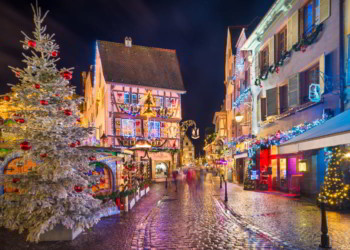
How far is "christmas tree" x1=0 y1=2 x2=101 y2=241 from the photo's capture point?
309 inches

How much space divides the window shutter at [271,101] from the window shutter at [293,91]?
1.70m

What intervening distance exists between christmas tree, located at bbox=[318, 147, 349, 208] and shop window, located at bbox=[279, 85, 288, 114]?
244 inches

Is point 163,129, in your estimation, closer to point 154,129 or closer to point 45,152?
point 154,129

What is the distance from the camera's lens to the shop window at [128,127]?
3023 cm

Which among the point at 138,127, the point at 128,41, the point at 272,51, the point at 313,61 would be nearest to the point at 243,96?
the point at 272,51

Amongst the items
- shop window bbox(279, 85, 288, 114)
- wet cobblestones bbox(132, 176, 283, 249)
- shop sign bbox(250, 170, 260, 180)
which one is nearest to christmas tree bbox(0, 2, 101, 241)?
wet cobblestones bbox(132, 176, 283, 249)

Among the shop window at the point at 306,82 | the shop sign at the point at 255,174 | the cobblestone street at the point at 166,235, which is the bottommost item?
the cobblestone street at the point at 166,235

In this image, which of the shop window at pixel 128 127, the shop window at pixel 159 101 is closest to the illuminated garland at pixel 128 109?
the shop window at pixel 128 127

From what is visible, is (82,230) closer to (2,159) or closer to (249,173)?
(2,159)

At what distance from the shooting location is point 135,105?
3034 cm

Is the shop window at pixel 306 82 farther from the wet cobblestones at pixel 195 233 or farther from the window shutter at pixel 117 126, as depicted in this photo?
the window shutter at pixel 117 126

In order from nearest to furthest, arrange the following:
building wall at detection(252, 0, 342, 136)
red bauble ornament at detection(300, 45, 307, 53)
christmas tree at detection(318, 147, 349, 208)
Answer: christmas tree at detection(318, 147, 349, 208), building wall at detection(252, 0, 342, 136), red bauble ornament at detection(300, 45, 307, 53)

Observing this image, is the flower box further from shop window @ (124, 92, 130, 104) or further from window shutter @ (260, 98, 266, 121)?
shop window @ (124, 92, 130, 104)

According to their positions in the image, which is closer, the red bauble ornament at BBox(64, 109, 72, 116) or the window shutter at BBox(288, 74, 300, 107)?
the red bauble ornament at BBox(64, 109, 72, 116)
